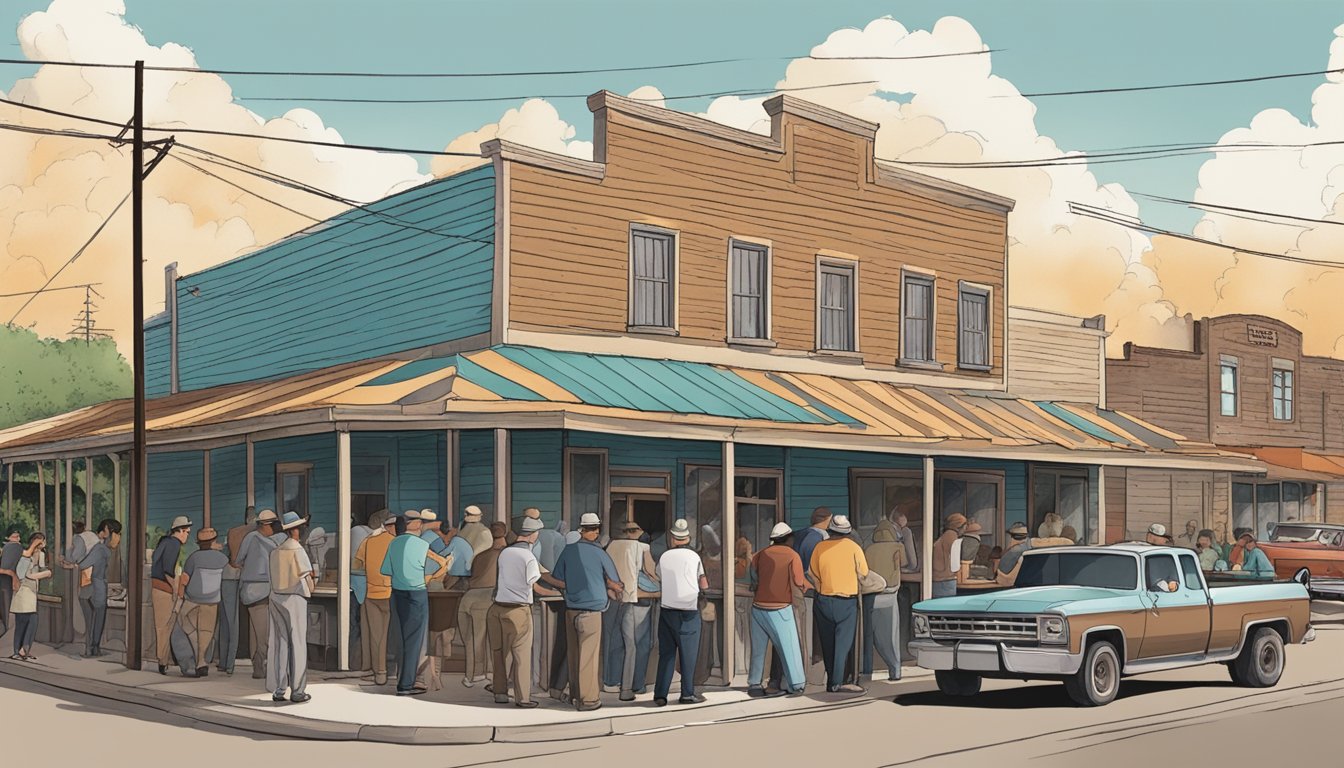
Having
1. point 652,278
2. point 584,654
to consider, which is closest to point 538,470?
point 652,278

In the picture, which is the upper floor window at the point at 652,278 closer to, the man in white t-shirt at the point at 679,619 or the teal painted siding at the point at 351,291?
the teal painted siding at the point at 351,291

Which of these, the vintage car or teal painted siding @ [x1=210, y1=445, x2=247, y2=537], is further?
the vintage car

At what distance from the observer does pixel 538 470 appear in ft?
71.2

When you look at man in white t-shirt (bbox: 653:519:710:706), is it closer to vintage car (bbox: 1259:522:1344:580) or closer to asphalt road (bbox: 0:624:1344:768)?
asphalt road (bbox: 0:624:1344:768)

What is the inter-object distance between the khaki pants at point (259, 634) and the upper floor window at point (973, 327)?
1448cm

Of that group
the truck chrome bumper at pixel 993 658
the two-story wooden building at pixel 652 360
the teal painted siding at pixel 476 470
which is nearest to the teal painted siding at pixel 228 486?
the two-story wooden building at pixel 652 360

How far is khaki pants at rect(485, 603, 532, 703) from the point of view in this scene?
52.0 feet

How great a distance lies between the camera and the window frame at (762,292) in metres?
24.3

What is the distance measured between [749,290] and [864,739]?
1240cm

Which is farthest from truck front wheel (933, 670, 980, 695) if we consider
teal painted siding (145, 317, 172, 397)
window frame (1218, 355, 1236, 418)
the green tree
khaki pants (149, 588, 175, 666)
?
the green tree

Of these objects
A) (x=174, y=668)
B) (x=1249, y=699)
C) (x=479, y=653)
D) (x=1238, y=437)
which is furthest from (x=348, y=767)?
(x=1238, y=437)

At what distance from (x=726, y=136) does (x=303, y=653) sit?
12.0 m

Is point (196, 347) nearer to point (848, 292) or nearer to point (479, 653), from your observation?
point (848, 292)

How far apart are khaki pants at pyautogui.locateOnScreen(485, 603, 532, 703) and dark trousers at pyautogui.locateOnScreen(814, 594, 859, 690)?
3.25 metres
